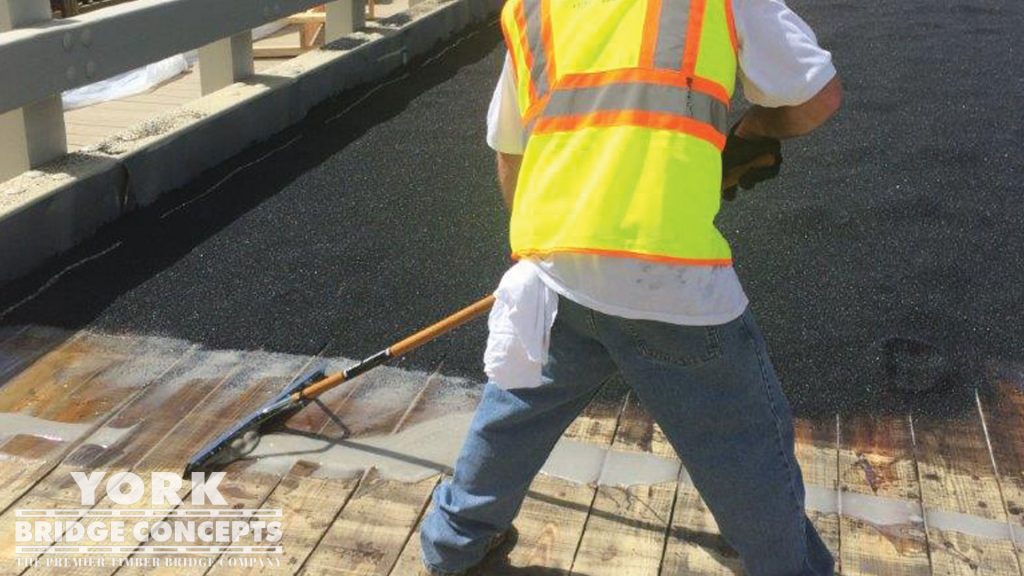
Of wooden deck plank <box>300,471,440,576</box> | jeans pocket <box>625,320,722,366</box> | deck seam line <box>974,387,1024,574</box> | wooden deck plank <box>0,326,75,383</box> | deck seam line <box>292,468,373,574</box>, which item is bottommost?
wooden deck plank <box>0,326,75,383</box>

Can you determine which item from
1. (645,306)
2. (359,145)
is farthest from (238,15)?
(645,306)

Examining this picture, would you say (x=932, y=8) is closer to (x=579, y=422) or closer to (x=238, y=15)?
(x=238, y=15)

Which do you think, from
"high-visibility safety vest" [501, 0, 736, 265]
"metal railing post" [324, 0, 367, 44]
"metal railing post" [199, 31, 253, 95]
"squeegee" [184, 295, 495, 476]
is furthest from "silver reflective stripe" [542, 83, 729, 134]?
"metal railing post" [324, 0, 367, 44]

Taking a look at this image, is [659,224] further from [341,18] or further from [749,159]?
[341,18]

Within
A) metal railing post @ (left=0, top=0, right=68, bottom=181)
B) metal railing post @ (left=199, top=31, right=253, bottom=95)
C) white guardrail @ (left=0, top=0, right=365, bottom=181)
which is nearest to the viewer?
white guardrail @ (left=0, top=0, right=365, bottom=181)

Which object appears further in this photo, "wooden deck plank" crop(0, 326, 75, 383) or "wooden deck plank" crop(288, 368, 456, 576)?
"wooden deck plank" crop(0, 326, 75, 383)

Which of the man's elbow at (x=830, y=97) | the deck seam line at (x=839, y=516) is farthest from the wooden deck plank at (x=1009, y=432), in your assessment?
the man's elbow at (x=830, y=97)

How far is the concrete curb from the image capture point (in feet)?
15.0

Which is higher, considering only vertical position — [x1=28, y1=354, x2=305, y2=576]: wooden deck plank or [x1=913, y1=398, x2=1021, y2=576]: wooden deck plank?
[x1=913, y1=398, x2=1021, y2=576]: wooden deck plank

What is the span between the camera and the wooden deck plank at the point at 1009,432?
10.5 ft

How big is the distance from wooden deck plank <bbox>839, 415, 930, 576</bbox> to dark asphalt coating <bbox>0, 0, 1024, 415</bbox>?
0.49 ft

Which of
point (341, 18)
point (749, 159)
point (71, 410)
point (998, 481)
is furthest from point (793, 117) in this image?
point (341, 18)

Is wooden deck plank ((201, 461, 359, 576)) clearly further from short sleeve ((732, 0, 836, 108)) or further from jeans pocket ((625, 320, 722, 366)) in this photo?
short sleeve ((732, 0, 836, 108))

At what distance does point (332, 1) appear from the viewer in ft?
24.4
